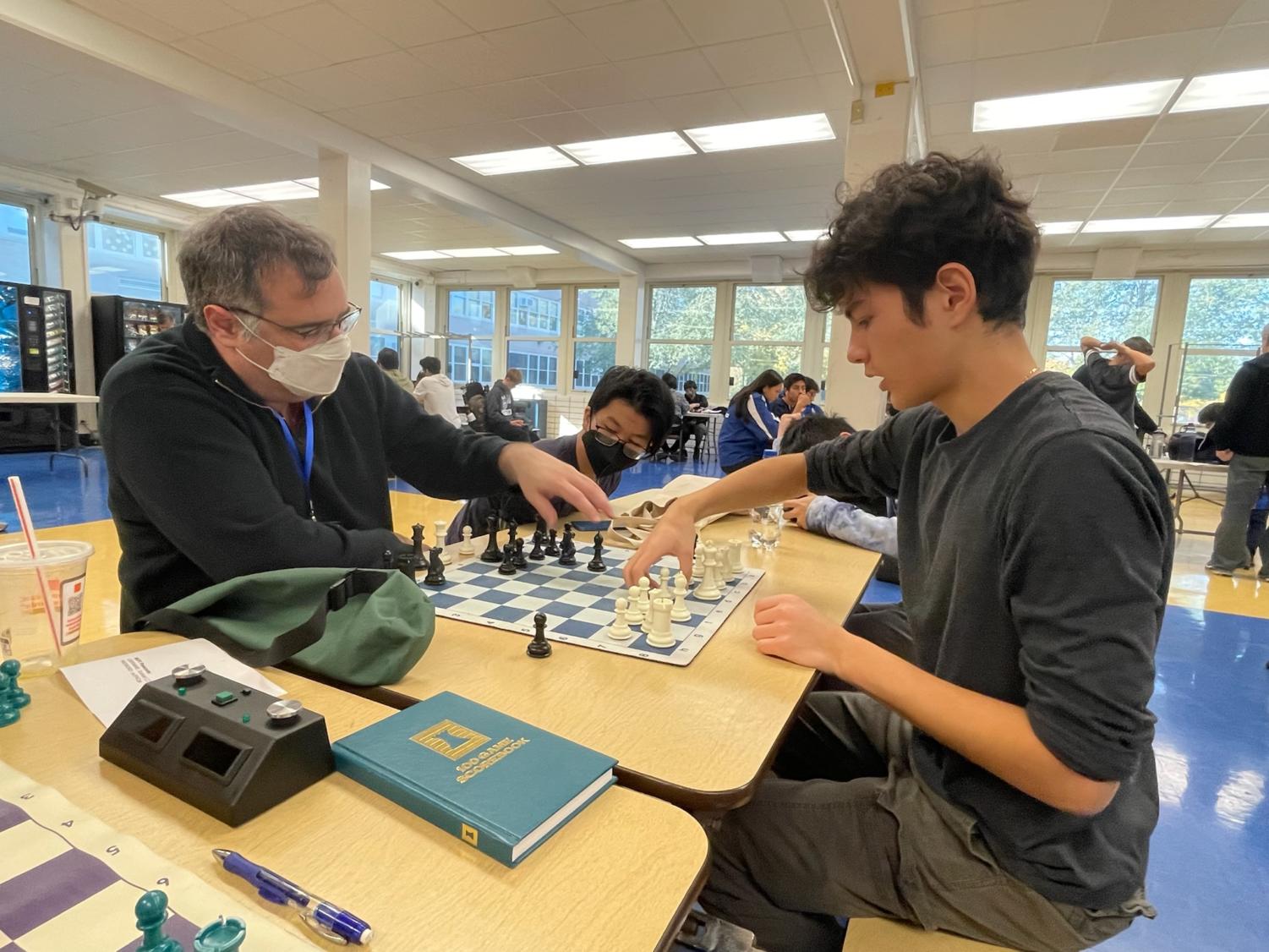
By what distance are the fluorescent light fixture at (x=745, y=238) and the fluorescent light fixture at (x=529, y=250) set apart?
8.72 ft

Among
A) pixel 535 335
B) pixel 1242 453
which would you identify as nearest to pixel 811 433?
pixel 1242 453

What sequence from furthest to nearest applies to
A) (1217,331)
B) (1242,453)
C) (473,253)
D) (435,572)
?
(473,253), (1217,331), (1242,453), (435,572)

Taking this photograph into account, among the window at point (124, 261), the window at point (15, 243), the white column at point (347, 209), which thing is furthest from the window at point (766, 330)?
the window at point (15, 243)

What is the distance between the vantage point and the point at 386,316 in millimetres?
14242

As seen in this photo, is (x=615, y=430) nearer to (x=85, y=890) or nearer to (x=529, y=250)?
(x=85, y=890)

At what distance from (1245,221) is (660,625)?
1049cm

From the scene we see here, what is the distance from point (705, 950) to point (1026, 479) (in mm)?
797

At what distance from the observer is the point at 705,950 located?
99cm

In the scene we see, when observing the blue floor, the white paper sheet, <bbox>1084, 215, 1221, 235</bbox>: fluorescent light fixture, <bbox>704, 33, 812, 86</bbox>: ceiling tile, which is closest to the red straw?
the white paper sheet

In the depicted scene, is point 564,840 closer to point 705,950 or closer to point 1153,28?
point 705,950

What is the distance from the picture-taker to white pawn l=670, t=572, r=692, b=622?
1.32 metres

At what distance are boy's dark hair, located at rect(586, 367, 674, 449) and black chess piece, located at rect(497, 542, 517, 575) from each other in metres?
0.84

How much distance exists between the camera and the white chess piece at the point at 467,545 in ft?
5.70

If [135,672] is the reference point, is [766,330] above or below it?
above
